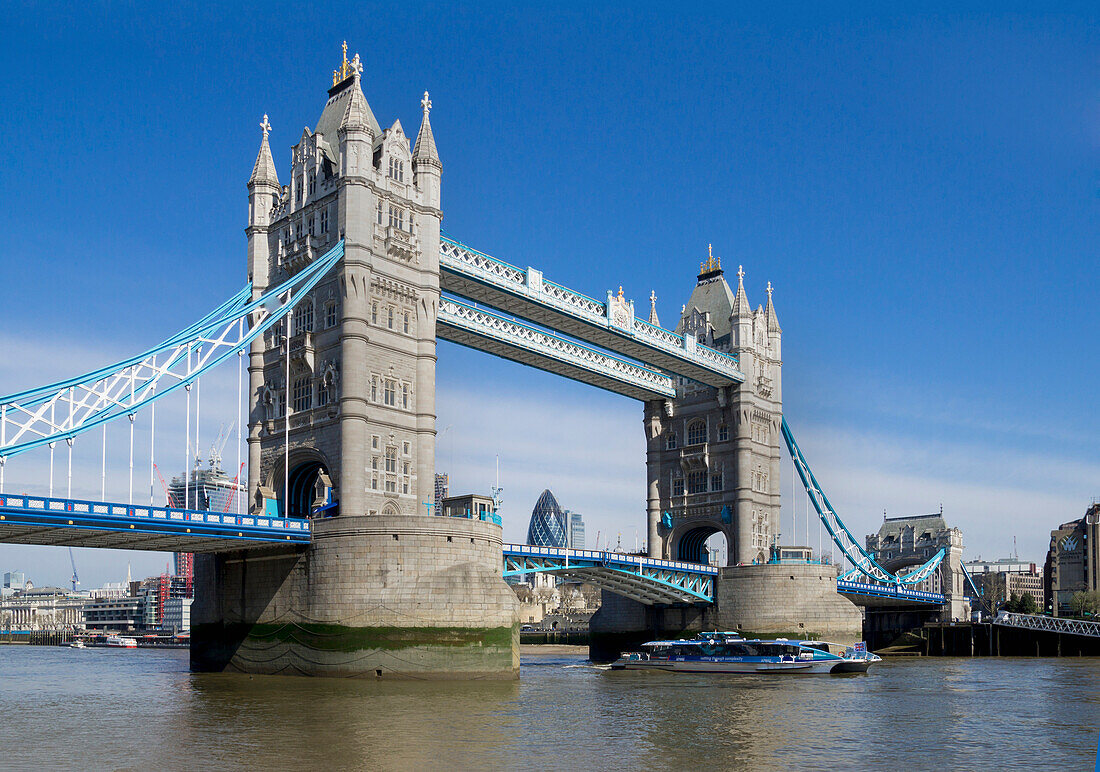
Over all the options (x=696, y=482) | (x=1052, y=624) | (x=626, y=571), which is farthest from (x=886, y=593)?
(x=626, y=571)

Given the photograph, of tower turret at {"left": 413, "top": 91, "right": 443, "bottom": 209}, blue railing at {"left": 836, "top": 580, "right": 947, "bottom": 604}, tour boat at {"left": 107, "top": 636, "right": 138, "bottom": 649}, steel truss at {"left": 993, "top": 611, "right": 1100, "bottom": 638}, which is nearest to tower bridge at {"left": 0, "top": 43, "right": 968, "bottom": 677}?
tower turret at {"left": 413, "top": 91, "right": 443, "bottom": 209}

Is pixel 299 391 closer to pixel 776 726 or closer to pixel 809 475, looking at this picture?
pixel 776 726

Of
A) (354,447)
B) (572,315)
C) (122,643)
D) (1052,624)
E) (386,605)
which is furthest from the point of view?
(122,643)

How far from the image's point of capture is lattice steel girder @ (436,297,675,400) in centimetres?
7469

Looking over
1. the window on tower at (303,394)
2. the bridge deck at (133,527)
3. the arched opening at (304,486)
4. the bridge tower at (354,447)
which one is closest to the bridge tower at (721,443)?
the bridge tower at (354,447)

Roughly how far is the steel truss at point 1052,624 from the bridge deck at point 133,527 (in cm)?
6994

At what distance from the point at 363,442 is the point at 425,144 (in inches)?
733

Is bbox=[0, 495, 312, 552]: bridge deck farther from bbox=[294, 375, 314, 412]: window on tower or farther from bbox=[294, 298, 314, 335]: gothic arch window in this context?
bbox=[294, 298, 314, 335]: gothic arch window

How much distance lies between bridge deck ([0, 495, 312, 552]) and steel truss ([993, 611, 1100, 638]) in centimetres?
6994

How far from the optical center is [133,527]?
52.5 m

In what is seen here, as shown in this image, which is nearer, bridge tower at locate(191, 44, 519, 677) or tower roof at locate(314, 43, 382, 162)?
bridge tower at locate(191, 44, 519, 677)

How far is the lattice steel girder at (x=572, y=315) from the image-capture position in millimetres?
73062

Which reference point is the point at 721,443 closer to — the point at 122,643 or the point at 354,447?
the point at 354,447

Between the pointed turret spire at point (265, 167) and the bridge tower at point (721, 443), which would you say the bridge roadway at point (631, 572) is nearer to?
the bridge tower at point (721, 443)
